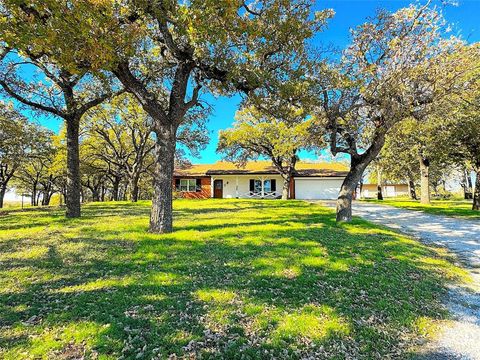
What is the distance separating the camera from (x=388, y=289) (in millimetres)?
5234

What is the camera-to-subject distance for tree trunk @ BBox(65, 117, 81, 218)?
10.9m

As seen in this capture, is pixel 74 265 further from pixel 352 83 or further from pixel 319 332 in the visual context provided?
pixel 352 83

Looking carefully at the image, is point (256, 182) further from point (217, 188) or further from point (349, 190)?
point (349, 190)

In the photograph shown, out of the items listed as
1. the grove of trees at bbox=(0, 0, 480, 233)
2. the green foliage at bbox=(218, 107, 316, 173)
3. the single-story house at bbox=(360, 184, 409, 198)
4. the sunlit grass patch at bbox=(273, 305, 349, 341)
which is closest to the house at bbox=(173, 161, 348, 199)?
the green foliage at bbox=(218, 107, 316, 173)

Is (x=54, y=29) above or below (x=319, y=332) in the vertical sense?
above

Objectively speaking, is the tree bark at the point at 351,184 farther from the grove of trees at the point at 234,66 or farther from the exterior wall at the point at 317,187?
the exterior wall at the point at 317,187

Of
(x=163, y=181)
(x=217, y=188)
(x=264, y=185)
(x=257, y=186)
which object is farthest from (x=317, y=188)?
(x=163, y=181)

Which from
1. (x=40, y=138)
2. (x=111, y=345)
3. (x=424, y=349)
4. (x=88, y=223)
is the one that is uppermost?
(x=40, y=138)

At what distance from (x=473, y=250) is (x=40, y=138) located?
89.1ft

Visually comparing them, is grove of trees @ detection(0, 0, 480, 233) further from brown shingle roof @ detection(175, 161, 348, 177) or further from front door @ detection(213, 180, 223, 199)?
front door @ detection(213, 180, 223, 199)

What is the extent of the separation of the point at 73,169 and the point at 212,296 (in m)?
8.99

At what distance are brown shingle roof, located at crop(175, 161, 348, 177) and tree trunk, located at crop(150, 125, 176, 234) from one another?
911 inches

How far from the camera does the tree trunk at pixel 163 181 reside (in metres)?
8.52

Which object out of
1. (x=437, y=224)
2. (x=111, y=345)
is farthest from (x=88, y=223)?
(x=437, y=224)
